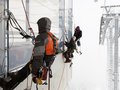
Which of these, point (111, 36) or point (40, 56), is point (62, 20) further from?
point (40, 56)

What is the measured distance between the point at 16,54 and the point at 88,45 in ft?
13.3

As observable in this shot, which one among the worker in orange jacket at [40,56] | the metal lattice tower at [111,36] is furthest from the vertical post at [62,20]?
the worker in orange jacket at [40,56]

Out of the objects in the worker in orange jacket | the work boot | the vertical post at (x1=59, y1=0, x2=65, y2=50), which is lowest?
the work boot

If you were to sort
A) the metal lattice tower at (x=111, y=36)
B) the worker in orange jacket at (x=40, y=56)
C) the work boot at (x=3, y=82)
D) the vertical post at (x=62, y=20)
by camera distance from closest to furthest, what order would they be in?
the worker in orange jacket at (x=40, y=56)
the work boot at (x=3, y=82)
the vertical post at (x=62, y=20)
the metal lattice tower at (x=111, y=36)

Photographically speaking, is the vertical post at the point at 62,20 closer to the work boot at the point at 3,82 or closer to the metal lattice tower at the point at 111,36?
the metal lattice tower at the point at 111,36

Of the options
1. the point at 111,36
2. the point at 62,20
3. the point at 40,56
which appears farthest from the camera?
the point at 111,36

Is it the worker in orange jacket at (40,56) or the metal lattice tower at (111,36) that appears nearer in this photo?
the worker in orange jacket at (40,56)

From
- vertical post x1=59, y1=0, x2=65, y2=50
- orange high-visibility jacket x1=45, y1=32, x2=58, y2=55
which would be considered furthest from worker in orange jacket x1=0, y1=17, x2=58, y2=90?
vertical post x1=59, y1=0, x2=65, y2=50

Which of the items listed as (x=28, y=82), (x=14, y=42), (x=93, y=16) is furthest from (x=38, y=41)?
(x=93, y=16)

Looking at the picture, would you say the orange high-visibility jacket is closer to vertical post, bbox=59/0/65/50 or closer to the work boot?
the work boot

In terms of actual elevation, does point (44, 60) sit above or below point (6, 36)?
below

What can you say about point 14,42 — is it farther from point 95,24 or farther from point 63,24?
point 95,24

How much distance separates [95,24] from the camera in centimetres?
536

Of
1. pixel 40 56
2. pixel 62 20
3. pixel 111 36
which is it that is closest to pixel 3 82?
pixel 40 56
